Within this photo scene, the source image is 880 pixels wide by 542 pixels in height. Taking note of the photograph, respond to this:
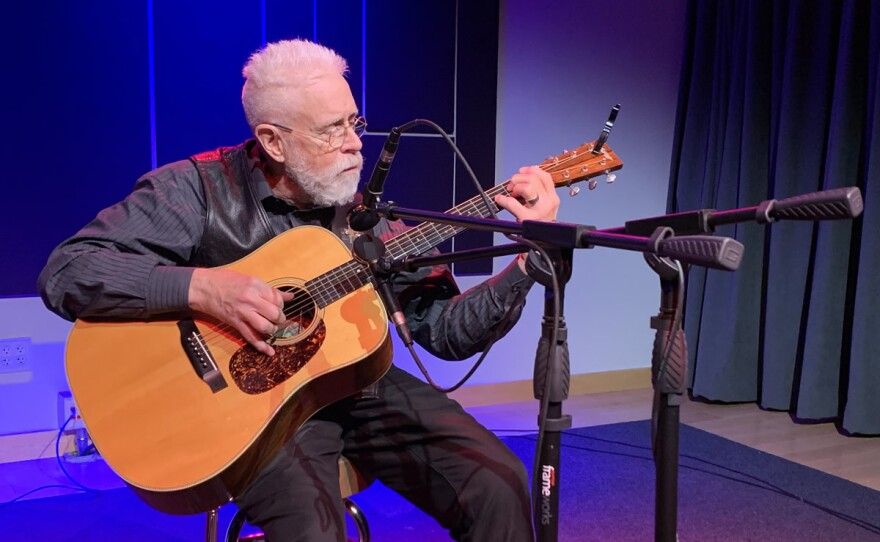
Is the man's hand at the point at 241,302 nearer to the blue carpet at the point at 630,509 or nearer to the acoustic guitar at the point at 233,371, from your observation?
the acoustic guitar at the point at 233,371

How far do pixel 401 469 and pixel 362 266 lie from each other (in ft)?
1.49

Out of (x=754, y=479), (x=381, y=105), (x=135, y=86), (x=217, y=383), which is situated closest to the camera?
(x=217, y=383)

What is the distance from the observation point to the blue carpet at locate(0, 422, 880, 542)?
2.62m

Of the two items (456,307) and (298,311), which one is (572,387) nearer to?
(456,307)

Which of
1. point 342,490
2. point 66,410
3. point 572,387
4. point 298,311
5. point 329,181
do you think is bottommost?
point 572,387

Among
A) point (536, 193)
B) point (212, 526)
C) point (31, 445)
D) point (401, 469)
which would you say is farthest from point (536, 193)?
point (31, 445)

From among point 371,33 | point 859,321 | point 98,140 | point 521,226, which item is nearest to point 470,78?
point 371,33

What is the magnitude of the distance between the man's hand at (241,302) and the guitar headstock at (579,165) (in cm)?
65

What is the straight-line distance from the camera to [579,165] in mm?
1844

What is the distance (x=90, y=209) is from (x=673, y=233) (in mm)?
2734

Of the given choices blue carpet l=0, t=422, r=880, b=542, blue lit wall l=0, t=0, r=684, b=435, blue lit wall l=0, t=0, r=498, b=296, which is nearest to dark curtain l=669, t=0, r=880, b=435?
blue lit wall l=0, t=0, r=684, b=435

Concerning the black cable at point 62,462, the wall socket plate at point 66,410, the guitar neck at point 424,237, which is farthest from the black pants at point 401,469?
the wall socket plate at point 66,410

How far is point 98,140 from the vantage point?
321 centimetres

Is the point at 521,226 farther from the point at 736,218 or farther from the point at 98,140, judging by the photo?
the point at 98,140
